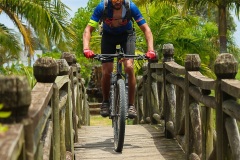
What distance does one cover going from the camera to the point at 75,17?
105ft

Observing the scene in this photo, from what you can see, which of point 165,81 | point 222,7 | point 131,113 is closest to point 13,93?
point 131,113

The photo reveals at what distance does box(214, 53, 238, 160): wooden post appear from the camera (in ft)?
11.0

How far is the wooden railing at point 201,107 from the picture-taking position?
10.7ft

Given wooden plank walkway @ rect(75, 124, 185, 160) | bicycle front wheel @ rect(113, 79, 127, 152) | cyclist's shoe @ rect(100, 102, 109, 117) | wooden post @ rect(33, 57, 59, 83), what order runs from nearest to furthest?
wooden post @ rect(33, 57, 59, 83)
bicycle front wheel @ rect(113, 79, 127, 152)
wooden plank walkway @ rect(75, 124, 185, 160)
cyclist's shoe @ rect(100, 102, 109, 117)

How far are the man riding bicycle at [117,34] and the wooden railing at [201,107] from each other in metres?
0.51

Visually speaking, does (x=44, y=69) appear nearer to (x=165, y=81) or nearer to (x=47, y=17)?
(x=165, y=81)

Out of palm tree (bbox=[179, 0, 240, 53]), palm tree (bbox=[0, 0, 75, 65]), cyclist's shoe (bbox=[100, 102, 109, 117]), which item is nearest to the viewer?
cyclist's shoe (bbox=[100, 102, 109, 117])

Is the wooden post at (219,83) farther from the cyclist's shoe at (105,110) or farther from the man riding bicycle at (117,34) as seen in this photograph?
the cyclist's shoe at (105,110)

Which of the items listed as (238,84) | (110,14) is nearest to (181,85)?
(110,14)

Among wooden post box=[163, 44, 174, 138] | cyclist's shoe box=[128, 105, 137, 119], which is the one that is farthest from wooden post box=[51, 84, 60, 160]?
wooden post box=[163, 44, 174, 138]

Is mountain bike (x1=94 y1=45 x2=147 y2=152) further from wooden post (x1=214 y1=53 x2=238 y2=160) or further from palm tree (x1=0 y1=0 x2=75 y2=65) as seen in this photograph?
palm tree (x1=0 y1=0 x2=75 y2=65)

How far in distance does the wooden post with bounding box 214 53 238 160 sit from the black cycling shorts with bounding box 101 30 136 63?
2.07 metres

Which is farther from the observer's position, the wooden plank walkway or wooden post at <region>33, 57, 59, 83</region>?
the wooden plank walkway

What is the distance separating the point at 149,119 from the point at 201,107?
3.73 metres
